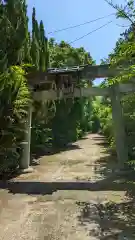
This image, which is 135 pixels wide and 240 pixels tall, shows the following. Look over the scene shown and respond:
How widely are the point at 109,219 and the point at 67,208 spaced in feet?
4.26

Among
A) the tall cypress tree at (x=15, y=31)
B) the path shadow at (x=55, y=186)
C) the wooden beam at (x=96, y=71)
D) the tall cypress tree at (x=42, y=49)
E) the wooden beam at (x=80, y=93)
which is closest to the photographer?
the path shadow at (x=55, y=186)

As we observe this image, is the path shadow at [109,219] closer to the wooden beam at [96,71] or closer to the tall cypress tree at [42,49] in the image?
the wooden beam at [96,71]

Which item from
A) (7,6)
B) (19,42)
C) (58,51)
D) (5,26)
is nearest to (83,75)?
(19,42)

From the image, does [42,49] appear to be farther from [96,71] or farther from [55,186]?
[55,186]

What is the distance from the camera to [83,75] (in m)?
11.8

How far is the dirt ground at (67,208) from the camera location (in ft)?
16.9

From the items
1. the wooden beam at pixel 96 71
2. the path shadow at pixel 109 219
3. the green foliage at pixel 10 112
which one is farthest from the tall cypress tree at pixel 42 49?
the path shadow at pixel 109 219

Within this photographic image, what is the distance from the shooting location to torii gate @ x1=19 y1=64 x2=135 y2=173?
11.6 metres

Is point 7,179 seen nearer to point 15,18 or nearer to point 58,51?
point 15,18

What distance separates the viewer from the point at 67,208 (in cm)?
680

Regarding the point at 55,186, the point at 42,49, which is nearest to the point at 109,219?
the point at 55,186

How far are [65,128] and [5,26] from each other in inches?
544

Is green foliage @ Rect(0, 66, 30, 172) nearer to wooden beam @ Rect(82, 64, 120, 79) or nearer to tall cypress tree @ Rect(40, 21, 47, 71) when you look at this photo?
wooden beam @ Rect(82, 64, 120, 79)

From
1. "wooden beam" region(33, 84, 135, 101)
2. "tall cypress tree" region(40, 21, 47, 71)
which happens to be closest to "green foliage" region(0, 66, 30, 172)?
"wooden beam" region(33, 84, 135, 101)
